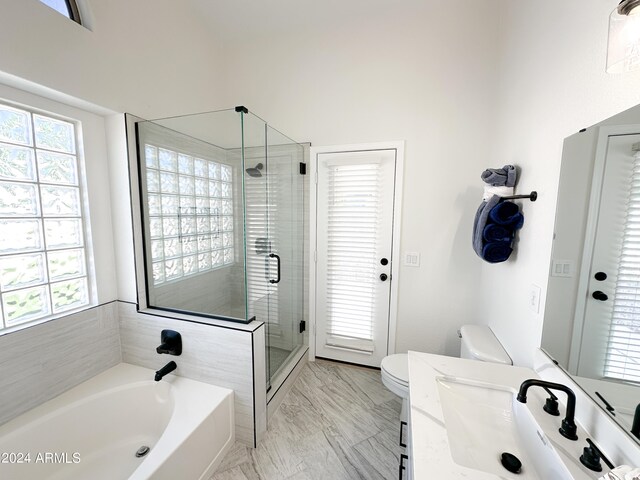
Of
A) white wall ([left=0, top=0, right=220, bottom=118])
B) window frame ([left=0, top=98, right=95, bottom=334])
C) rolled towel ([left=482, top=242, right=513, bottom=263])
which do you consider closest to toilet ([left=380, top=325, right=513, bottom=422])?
rolled towel ([left=482, top=242, right=513, bottom=263])

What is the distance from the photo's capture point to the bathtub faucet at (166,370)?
1613 millimetres

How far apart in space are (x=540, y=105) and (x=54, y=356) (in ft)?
10.0

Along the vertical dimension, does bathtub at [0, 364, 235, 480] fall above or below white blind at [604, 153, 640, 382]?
below

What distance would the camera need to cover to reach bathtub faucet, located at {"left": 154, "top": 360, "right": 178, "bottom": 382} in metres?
1.61

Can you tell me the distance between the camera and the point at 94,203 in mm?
1691

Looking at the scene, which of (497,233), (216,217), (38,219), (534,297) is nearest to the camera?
(534,297)

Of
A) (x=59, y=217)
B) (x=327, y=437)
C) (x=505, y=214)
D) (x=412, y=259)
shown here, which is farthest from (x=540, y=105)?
(x=59, y=217)

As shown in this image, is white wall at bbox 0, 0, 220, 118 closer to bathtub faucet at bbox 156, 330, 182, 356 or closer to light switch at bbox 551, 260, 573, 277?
bathtub faucet at bbox 156, 330, 182, 356

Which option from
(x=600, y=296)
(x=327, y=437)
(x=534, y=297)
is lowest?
(x=327, y=437)

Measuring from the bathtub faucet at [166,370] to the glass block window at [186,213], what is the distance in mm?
606

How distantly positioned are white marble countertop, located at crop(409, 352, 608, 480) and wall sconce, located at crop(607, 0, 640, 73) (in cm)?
115

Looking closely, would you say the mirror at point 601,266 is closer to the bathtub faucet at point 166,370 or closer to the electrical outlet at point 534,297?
the electrical outlet at point 534,297

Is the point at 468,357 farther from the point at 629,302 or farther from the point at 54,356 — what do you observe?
A: the point at 54,356

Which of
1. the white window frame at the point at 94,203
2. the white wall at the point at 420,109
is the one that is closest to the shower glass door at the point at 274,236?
the white wall at the point at 420,109
